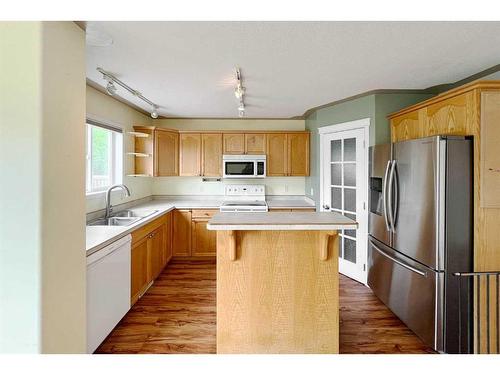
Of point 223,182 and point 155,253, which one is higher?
point 223,182

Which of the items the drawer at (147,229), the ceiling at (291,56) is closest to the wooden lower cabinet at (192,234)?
the drawer at (147,229)

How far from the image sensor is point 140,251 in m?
2.76

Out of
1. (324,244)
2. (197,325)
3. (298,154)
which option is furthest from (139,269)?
(298,154)

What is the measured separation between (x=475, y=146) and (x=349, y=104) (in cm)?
172

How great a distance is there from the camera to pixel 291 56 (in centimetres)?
210

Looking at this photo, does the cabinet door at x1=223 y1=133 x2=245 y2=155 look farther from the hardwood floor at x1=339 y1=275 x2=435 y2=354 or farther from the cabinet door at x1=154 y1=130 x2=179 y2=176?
the hardwood floor at x1=339 y1=275 x2=435 y2=354

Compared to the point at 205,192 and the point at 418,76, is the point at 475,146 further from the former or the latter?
the point at 205,192

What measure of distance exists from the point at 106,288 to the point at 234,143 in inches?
116

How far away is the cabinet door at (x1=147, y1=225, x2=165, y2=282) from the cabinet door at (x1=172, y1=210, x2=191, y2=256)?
0.46m

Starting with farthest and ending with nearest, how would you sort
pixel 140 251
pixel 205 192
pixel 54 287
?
pixel 205 192
pixel 140 251
pixel 54 287

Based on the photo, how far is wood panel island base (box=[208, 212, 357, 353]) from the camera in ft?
5.98

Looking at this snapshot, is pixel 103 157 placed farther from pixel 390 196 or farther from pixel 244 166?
pixel 390 196

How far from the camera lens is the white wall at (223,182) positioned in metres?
4.64
